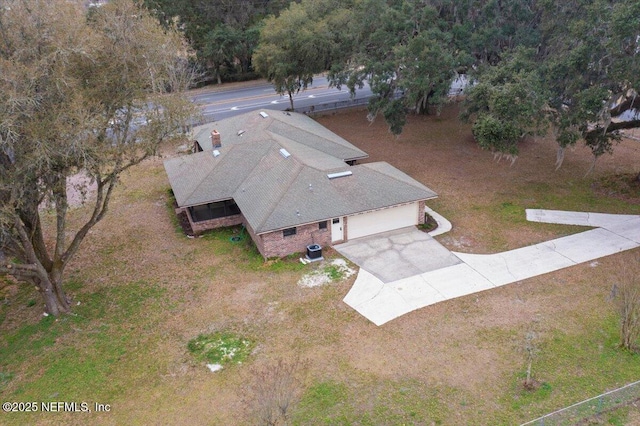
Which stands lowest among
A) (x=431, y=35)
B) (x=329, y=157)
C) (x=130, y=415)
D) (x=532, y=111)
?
(x=130, y=415)

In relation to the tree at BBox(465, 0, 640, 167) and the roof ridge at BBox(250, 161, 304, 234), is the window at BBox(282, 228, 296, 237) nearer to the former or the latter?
the roof ridge at BBox(250, 161, 304, 234)

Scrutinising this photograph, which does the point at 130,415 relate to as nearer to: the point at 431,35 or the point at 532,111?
the point at 532,111

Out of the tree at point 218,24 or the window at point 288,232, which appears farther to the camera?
the tree at point 218,24

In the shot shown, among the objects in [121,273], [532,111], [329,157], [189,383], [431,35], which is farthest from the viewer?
[431,35]

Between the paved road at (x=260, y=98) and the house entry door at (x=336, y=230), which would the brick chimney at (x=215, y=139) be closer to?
the house entry door at (x=336, y=230)

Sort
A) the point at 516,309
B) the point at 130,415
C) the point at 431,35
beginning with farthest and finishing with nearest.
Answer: the point at 431,35 → the point at 516,309 → the point at 130,415

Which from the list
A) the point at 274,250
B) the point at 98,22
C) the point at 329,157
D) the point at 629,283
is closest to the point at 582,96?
the point at 629,283

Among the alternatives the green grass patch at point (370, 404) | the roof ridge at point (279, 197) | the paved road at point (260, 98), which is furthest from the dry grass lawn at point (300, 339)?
the paved road at point (260, 98)

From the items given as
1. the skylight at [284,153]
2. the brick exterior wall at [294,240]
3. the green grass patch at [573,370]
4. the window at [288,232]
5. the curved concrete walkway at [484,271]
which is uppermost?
the skylight at [284,153]
